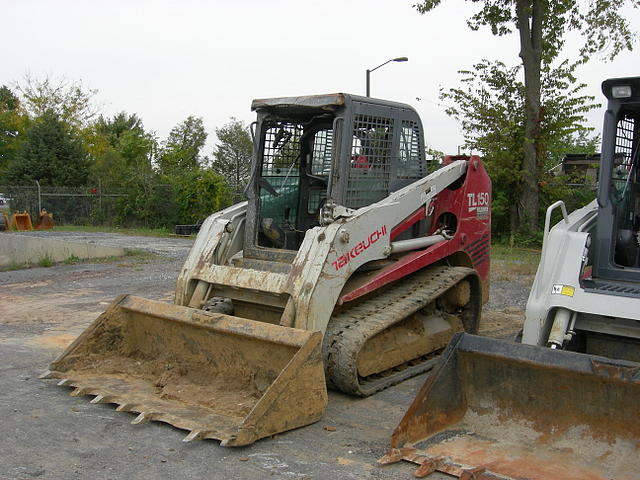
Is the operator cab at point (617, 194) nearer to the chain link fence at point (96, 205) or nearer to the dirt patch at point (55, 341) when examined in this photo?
the dirt patch at point (55, 341)

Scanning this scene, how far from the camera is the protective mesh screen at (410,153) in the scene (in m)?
7.06

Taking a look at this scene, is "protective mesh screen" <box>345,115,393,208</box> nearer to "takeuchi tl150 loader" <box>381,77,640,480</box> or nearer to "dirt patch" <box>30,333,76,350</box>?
"takeuchi tl150 loader" <box>381,77,640,480</box>

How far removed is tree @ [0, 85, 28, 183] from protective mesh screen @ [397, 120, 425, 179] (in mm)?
41205

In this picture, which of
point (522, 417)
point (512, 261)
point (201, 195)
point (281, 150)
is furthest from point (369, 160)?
point (201, 195)

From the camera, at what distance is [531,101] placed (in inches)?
774

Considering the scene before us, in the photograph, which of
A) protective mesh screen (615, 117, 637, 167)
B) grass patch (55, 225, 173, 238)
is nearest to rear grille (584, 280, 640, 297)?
protective mesh screen (615, 117, 637, 167)

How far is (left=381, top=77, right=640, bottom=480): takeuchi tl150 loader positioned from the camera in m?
4.18

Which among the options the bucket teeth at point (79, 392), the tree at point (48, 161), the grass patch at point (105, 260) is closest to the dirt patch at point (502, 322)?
the bucket teeth at point (79, 392)

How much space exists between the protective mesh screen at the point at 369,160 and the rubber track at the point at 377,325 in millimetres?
878

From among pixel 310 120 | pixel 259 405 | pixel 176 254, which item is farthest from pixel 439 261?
pixel 176 254

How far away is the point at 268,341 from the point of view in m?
5.16

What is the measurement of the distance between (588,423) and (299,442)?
1.80 m

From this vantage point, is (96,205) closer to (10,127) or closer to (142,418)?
(10,127)

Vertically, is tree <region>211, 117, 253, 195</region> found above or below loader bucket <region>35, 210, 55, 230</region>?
above
